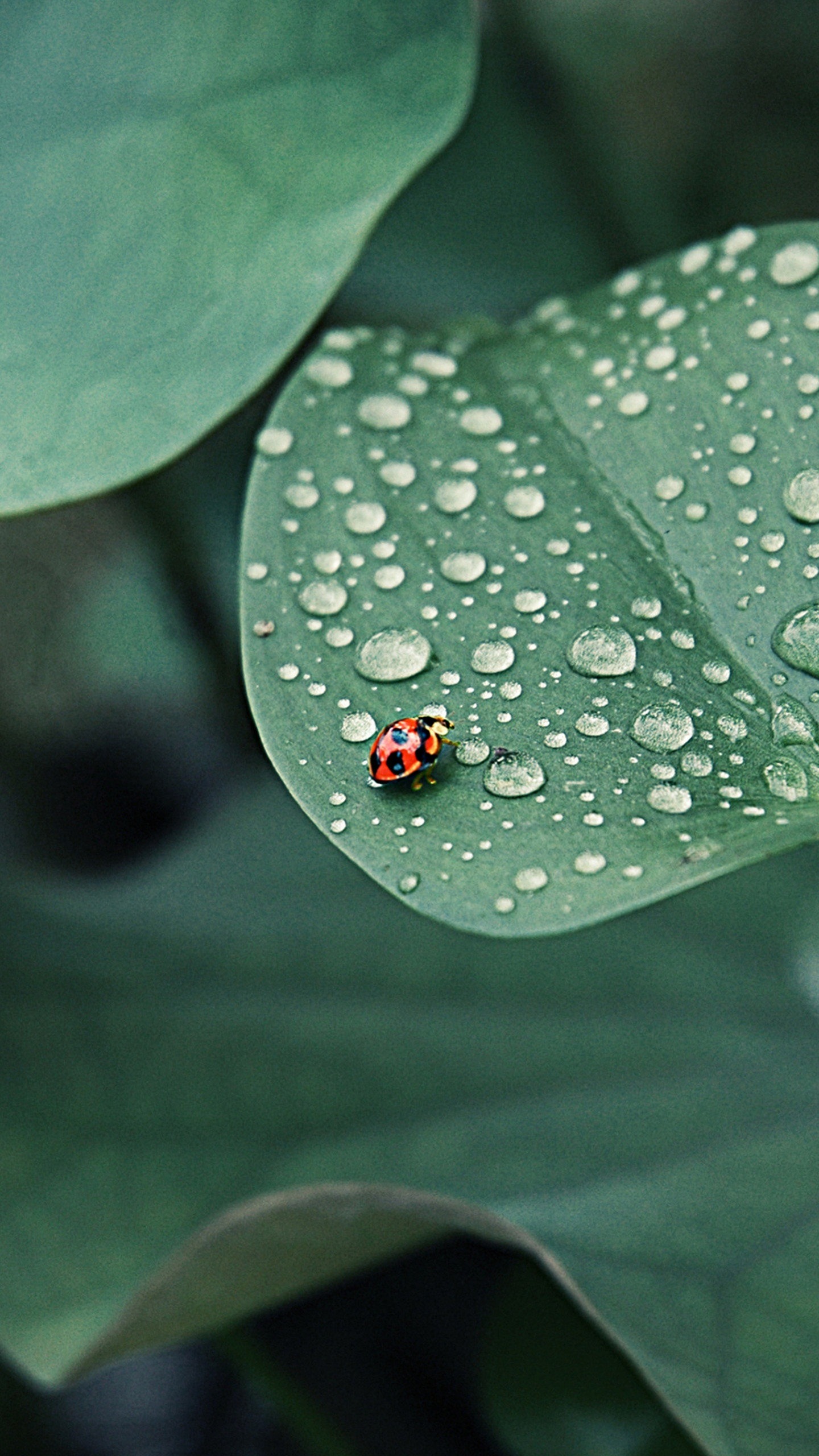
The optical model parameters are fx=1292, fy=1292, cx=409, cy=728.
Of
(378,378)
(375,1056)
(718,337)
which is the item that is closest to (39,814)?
(375,1056)

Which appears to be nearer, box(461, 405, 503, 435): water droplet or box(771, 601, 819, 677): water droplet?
box(771, 601, 819, 677): water droplet

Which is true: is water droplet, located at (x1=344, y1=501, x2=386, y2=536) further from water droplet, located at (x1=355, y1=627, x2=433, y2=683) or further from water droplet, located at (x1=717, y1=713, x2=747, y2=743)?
water droplet, located at (x1=717, y1=713, x2=747, y2=743)

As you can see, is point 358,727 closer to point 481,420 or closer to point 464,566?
point 464,566

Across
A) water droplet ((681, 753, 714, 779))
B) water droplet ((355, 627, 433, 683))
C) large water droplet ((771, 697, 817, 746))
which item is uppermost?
water droplet ((355, 627, 433, 683))

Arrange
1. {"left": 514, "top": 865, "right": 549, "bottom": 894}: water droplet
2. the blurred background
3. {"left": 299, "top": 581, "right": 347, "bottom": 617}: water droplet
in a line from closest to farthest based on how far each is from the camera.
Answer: {"left": 514, "top": 865, "right": 549, "bottom": 894}: water droplet → {"left": 299, "top": 581, "right": 347, "bottom": 617}: water droplet → the blurred background

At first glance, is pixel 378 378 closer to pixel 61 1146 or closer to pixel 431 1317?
pixel 61 1146

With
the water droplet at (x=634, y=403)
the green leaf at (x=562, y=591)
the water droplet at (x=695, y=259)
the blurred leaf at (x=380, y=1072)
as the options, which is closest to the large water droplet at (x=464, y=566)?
the green leaf at (x=562, y=591)

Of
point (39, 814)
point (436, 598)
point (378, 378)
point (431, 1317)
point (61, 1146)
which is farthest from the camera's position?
point (39, 814)

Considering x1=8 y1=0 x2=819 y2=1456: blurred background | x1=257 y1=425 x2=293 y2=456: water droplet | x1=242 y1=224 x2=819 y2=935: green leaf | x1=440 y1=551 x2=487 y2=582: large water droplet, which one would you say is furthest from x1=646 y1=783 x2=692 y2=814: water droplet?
x1=8 y1=0 x2=819 y2=1456: blurred background
